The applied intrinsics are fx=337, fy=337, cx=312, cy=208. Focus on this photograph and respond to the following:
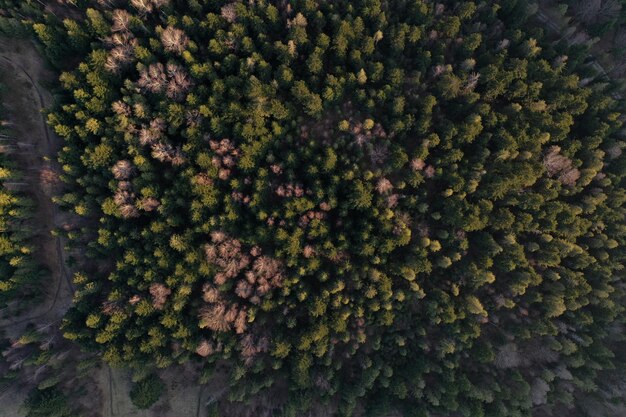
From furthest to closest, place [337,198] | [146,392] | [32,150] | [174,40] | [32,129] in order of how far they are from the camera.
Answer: [32,129] < [32,150] < [146,392] < [337,198] < [174,40]

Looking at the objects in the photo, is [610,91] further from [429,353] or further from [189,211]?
[189,211]

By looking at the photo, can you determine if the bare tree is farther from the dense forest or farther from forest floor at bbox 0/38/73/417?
forest floor at bbox 0/38/73/417

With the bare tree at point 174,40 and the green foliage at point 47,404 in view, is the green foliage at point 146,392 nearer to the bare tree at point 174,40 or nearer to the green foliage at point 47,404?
the green foliage at point 47,404

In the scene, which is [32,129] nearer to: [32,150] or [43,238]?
[32,150]

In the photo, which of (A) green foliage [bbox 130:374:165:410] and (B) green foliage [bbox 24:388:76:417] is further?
(A) green foliage [bbox 130:374:165:410]

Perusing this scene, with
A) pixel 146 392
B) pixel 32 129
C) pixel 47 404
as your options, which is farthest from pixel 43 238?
pixel 146 392

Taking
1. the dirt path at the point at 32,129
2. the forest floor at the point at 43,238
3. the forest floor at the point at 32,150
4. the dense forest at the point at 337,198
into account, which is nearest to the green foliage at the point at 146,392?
the dense forest at the point at 337,198

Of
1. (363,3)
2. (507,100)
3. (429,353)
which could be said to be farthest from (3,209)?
(507,100)

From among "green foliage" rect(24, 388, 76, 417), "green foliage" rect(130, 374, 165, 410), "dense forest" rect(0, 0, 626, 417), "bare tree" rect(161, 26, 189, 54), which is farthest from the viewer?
"green foliage" rect(130, 374, 165, 410)

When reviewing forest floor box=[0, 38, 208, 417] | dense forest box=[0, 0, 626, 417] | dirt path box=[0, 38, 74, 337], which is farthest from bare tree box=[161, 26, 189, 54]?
dirt path box=[0, 38, 74, 337]
